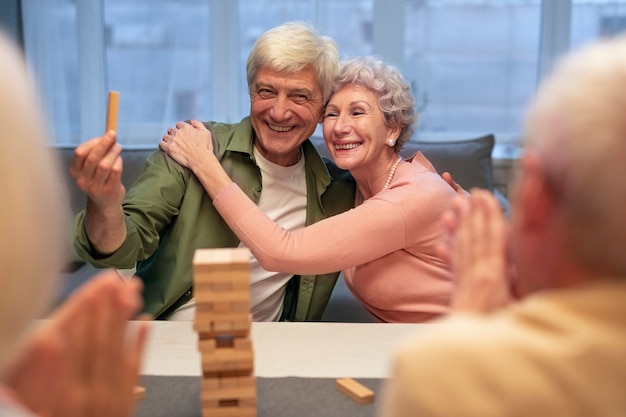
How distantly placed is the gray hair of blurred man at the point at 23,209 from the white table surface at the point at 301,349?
779mm

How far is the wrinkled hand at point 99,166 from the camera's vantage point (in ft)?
4.95

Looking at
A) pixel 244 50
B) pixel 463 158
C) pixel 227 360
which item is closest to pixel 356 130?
pixel 227 360

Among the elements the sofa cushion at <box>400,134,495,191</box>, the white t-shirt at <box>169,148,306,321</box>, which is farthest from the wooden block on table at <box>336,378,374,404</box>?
the sofa cushion at <box>400,134,495,191</box>

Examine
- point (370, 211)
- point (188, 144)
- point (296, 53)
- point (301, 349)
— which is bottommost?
point (301, 349)

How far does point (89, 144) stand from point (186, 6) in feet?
9.83

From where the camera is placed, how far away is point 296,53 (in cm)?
206

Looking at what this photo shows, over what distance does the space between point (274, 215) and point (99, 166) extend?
2.32ft

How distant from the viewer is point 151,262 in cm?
207

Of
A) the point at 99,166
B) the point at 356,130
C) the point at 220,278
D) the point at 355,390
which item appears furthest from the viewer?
the point at 356,130

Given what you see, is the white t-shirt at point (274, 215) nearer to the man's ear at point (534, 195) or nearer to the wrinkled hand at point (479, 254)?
the wrinkled hand at point (479, 254)

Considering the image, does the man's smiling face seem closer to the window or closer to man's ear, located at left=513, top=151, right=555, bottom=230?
man's ear, located at left=513, top=151, right=555, bottom=230

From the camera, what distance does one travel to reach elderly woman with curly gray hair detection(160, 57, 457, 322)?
6.09ft

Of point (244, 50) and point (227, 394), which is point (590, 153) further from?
point (244, 50)

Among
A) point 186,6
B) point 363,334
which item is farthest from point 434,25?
point 363,334
